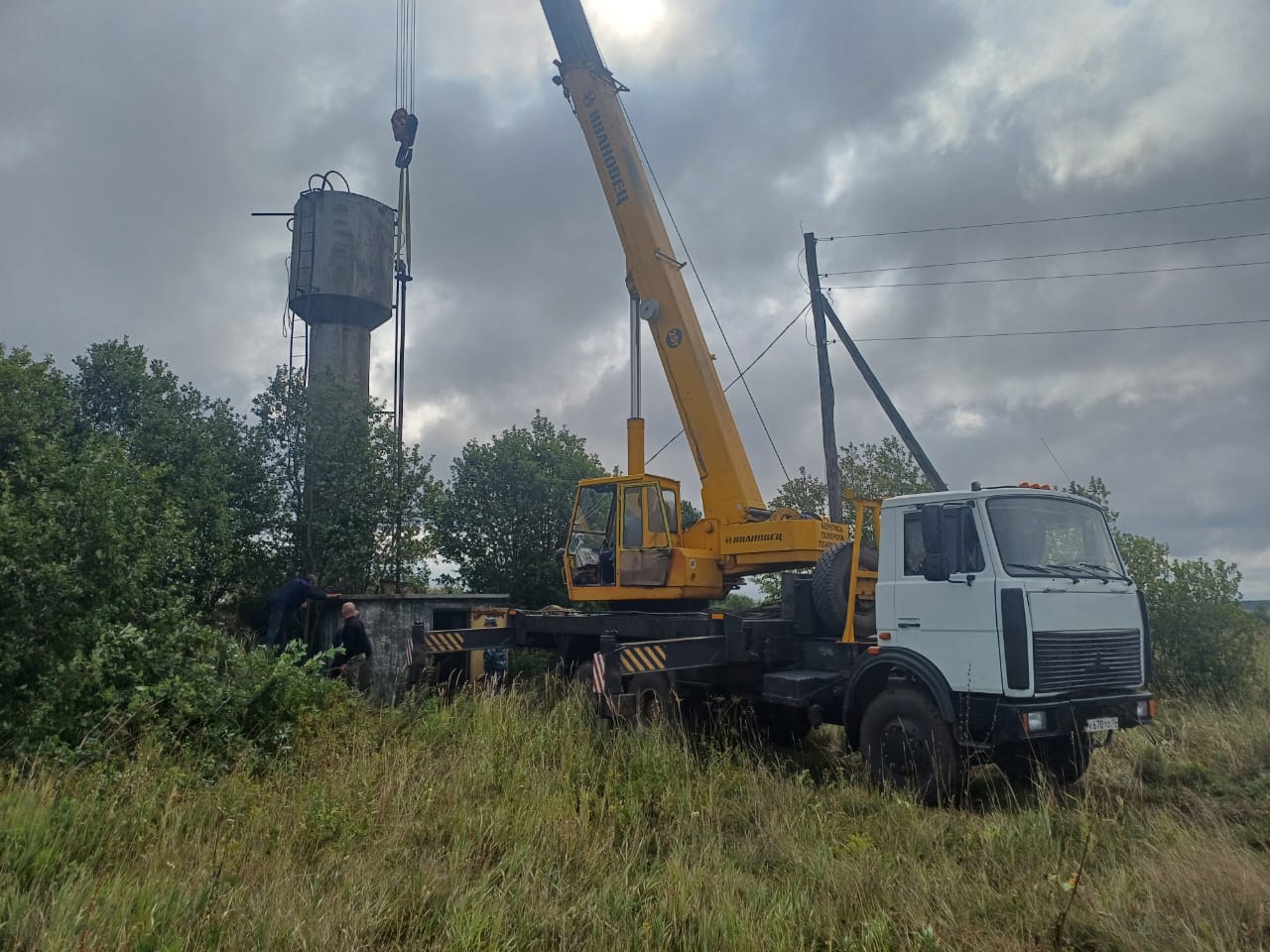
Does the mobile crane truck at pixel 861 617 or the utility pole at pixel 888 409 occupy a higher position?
the utility pole at pixel 888 409

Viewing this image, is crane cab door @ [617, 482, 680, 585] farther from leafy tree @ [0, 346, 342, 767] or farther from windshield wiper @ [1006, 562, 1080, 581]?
windshield wiper @ [1006, 562, 1080, 581]

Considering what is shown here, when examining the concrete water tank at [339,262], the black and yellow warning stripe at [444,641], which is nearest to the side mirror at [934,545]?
the black and yellow warning stripe at [444,641]

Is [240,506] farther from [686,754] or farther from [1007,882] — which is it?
[1007,882]

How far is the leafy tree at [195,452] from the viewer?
14.3 metres

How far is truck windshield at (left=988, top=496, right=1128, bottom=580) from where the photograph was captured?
723 cm

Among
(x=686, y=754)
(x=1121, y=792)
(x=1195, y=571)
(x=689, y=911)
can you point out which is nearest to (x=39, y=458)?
(x=686, y=754)

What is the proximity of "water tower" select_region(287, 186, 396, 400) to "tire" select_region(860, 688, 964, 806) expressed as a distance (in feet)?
44.4

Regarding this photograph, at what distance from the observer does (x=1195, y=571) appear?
1274 cm

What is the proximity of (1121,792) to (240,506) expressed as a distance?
13.6 metres

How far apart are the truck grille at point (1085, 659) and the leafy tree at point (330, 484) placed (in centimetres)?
1201

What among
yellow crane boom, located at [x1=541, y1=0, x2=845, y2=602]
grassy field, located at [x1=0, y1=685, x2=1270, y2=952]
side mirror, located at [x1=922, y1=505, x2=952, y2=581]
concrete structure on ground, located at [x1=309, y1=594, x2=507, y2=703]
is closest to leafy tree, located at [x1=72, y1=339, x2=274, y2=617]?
concrete structure on ground, located at [x1=309, y1=594, x2=507, y2=703]

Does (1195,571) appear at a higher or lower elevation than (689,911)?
higher

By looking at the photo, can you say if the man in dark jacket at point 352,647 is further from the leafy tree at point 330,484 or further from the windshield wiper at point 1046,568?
the windshield wiper at point 1046,568

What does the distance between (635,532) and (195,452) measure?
26.2 ft
